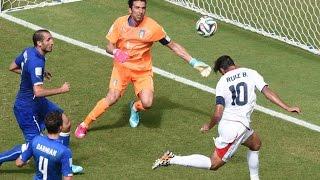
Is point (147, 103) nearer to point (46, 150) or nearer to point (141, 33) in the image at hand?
point (141, 33)

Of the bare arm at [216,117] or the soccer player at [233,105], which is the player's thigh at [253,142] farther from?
the bare arm at [216,117]

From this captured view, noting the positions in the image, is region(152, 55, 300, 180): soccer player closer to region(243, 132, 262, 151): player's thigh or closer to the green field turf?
region(243, 132, 262, 151): player's thigh

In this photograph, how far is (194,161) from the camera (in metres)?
11.2

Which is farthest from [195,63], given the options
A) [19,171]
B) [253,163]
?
[19,171]

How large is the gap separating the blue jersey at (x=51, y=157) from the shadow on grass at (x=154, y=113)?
12.0 feet

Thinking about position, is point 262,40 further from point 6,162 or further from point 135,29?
point 6,162

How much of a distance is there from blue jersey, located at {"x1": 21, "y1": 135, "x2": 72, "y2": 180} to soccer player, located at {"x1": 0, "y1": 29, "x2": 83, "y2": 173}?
1.46 metres

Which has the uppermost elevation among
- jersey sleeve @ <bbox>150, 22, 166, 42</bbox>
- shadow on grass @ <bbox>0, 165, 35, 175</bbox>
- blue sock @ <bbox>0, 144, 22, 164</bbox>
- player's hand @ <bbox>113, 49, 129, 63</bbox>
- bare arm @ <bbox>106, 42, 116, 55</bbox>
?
jersey sleeve @ <bbox>150, 22, 166, 42</bbox>

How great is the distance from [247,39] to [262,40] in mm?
294

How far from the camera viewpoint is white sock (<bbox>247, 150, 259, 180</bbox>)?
11.4 metres

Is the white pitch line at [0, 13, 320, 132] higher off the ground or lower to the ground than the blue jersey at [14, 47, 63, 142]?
lower

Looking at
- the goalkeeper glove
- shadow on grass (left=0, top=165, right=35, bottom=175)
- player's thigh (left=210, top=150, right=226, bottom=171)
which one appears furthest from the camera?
the goalkeeper glove

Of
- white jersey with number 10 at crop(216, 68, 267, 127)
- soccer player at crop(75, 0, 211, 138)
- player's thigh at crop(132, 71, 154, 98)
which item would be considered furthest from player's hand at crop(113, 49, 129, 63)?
white jersey with number 10 at crop(216, 68, 267, 127)

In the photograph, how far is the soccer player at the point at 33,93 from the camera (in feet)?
35.7
